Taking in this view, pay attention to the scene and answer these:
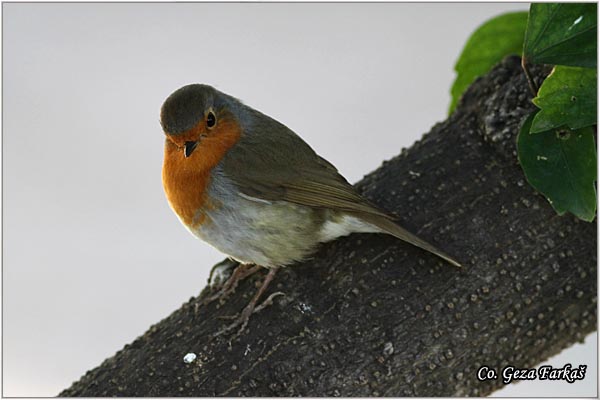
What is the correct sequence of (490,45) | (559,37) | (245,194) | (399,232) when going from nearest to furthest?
(559,37) → (399,232) → (245,194) → (490,45)

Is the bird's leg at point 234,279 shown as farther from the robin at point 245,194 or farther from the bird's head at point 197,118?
the bird's head at point 197,118

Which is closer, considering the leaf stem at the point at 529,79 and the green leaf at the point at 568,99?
the green leaf at the point at 568,99

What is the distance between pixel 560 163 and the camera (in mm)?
2020

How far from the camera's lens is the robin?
2.11m

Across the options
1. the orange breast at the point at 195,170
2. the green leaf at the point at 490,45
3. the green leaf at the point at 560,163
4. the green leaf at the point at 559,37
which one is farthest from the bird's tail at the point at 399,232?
the green leaf at the point at 490,45

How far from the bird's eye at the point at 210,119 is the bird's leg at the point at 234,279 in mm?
423

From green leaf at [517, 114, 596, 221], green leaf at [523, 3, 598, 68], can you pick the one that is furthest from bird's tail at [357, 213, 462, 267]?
green leaf at [523, 3, 598, 68]

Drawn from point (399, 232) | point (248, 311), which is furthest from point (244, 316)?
point (399, 232)

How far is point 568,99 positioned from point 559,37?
16 centimetres

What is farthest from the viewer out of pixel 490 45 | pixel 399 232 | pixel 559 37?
pixel 490 45

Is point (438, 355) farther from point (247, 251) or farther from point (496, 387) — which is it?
point (247, 251)

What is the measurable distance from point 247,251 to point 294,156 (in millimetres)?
326

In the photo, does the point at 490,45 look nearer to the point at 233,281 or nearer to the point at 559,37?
the point at 559,37

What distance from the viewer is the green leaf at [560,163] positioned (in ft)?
6.56
